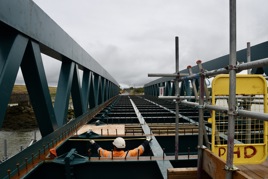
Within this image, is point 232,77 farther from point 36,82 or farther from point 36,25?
point 36,25

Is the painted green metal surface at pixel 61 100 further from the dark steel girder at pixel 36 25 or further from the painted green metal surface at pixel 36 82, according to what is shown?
the painted green metal surface at pixel 36 82

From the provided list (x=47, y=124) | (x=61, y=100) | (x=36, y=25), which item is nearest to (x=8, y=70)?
(x=36, y=25)

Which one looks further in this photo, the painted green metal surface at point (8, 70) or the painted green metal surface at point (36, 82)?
the painted green metal surface at point (36, 82)

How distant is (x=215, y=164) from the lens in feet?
8.44

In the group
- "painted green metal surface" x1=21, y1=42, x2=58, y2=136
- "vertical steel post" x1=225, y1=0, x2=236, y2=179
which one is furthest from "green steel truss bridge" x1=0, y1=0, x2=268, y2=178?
"vertical steel post" x1=225, y1=0, x2=236, y2=179

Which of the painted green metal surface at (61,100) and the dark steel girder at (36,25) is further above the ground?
the dark steel girder at (36,25)

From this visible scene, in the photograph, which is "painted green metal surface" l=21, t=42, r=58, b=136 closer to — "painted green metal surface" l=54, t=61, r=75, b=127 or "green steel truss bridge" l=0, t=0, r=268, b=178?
"green steel truss bridge" l=0, t=0, r=268, b=178

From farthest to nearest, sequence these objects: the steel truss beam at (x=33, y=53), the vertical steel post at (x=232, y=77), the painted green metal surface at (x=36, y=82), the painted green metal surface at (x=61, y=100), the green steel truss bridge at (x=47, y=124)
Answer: the painted green metal surface at (x=61, y=100) → the painted green metal surface at (x=36, y=82) → the steel truss beam at (x=33, y=53) → the green steel truss bridge at (x=47, y=124) → the vertical steel post at (x=232, y=77)

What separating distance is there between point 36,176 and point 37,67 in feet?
9.40

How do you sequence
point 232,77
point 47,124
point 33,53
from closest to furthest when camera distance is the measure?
point 232,77 → point 33,53 → point 47,124

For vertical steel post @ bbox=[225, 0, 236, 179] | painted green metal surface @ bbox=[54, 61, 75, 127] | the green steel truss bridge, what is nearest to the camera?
vertical steel post @ bbox=[225, 0, 236, 179]

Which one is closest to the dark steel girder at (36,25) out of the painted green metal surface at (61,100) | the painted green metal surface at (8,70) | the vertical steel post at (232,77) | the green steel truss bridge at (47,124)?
the green steel truss bridge at (47,124)

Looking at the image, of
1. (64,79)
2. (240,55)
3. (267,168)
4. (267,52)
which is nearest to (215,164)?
(267,168)

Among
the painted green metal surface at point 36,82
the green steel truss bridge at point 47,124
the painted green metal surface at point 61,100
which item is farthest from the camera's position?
the painted green metal surface at point 61,100
